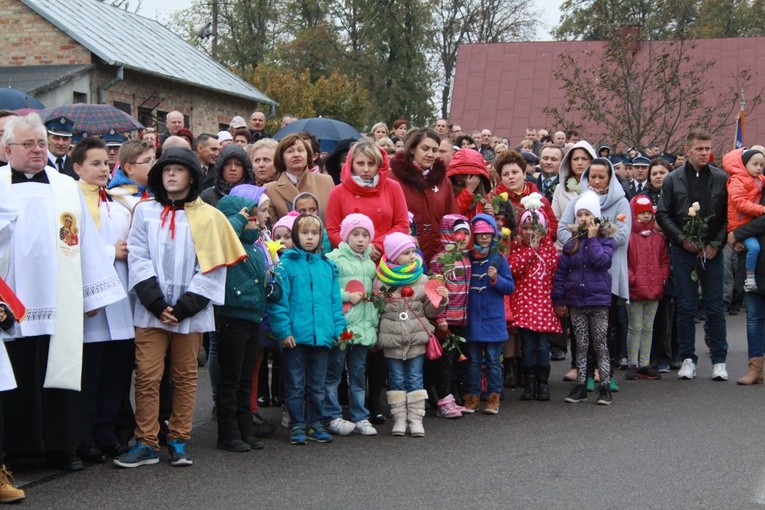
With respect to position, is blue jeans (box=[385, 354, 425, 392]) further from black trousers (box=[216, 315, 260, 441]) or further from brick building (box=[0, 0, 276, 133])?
brick building (box=[0, 0, 276, 133])

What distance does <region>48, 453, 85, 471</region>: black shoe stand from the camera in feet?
24.5

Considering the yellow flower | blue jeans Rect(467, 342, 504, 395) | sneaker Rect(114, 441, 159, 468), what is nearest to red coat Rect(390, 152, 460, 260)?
blue jeans Rect(467, 342, 504, 395)

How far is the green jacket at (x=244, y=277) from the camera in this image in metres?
8.10

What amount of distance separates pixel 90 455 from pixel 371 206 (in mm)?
3129

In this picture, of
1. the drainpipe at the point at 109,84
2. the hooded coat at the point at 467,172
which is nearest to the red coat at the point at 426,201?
the hooded coat at the point at 467,172

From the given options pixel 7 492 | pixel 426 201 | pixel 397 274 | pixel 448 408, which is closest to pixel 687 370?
pixel 448 408

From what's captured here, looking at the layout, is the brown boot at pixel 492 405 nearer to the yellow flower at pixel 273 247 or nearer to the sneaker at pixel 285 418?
the sneaker at pixel 285 418

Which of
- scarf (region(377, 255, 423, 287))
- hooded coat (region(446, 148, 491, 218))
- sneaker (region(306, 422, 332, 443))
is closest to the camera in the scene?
sneaker (region(306, 422, 332, 443))

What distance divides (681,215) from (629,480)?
5125mm

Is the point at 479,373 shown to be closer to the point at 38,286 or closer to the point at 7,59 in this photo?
the point at 38,286

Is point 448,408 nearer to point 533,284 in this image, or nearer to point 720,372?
point 533,284

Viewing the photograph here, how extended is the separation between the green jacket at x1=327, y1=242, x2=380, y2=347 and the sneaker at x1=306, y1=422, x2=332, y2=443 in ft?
2.23

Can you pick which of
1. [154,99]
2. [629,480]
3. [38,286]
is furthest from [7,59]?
[629,480]

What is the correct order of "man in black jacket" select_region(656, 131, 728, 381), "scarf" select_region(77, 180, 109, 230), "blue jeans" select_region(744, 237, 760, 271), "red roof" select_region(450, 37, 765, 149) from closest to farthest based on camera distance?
"scarf" select_region(77, 180, 109, 230) < "blue jeans" select_region(744, 237, 760, 271) < "man in black jacket" select_region(656, 131, 728, 381) < "red roof" select_region(450, 37, 765, 149)
